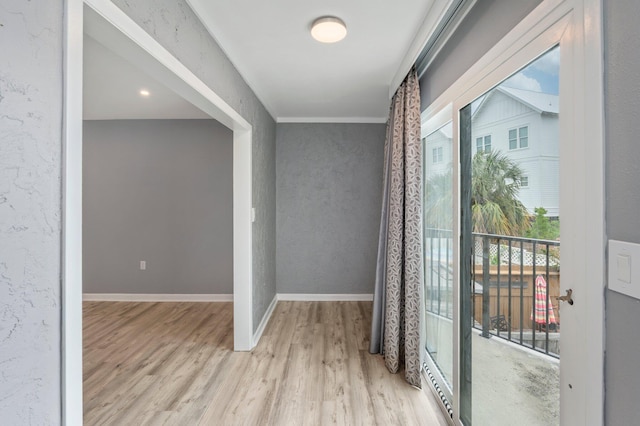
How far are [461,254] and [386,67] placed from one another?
1676 millimetres

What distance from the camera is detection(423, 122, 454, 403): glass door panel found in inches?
83.7

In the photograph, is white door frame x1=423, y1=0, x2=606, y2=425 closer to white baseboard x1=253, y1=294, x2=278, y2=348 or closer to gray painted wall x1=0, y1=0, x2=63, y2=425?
gray painted wall x1=0, y1=0, x2=63, y2=425

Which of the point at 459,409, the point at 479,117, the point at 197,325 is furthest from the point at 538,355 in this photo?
the point at 197,325

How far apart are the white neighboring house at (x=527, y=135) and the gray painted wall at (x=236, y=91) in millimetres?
1588

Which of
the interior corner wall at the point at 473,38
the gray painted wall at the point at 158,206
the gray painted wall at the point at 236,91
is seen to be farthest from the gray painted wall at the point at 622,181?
the gray painted wall at the point at 158,206

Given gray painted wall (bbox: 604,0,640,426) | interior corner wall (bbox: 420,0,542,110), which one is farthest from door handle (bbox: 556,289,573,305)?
interior corner wall (bbox: 420,0,542,110)

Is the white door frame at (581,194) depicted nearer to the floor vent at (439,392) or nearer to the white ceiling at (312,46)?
the white ceiling at (312,46)

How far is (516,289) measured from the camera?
4.44 ft

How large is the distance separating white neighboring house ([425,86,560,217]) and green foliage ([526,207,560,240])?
27 mm

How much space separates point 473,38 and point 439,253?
142 cm

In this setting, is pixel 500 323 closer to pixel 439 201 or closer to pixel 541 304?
pixel 541 304

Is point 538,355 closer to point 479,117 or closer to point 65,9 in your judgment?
point 479,117

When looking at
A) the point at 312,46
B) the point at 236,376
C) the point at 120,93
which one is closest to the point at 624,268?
the point at 312,46

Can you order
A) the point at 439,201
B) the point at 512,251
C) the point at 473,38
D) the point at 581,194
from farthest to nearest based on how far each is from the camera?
the point at 439,201, the point at 473,38, the point at 512,251, the point at 581,194
